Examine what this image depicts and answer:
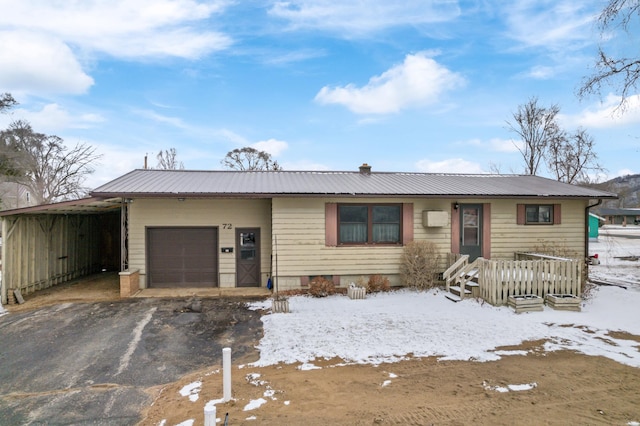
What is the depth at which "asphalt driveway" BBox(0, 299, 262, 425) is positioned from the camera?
163 inches

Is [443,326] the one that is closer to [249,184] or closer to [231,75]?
[249,184]

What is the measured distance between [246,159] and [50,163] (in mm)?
15521

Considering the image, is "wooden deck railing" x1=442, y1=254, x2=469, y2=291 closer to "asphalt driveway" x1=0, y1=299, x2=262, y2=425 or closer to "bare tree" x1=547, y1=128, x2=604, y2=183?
"asphalt driveway" x1=0, y1=299, x2=262, y2=425

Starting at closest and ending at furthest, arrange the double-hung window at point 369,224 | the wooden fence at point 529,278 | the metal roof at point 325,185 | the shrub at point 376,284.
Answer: the wooden fence at point 529,278 < the metal roof at point 325,185 < the shrub at point 376,284 < the double-hung window at point 369,224

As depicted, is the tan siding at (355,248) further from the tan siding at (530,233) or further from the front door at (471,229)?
the front door at (471,229)

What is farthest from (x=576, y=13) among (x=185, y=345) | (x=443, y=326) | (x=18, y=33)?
(x=18, y=33)

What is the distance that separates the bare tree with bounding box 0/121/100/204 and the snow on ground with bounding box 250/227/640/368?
2572cm

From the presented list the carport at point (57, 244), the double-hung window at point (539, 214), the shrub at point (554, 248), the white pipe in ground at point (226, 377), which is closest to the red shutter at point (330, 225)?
the carport at point (57, 244)

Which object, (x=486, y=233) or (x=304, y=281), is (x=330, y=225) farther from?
(x=486, y=233)

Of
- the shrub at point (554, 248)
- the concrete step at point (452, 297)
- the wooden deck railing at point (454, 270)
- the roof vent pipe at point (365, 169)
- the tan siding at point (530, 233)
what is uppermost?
the roof vent pipe at point (365, 169)

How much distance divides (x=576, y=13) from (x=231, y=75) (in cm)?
1387

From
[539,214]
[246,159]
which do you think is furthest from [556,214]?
[246,159]

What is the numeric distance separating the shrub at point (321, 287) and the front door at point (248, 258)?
2.14m

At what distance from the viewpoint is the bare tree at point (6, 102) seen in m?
23.0
